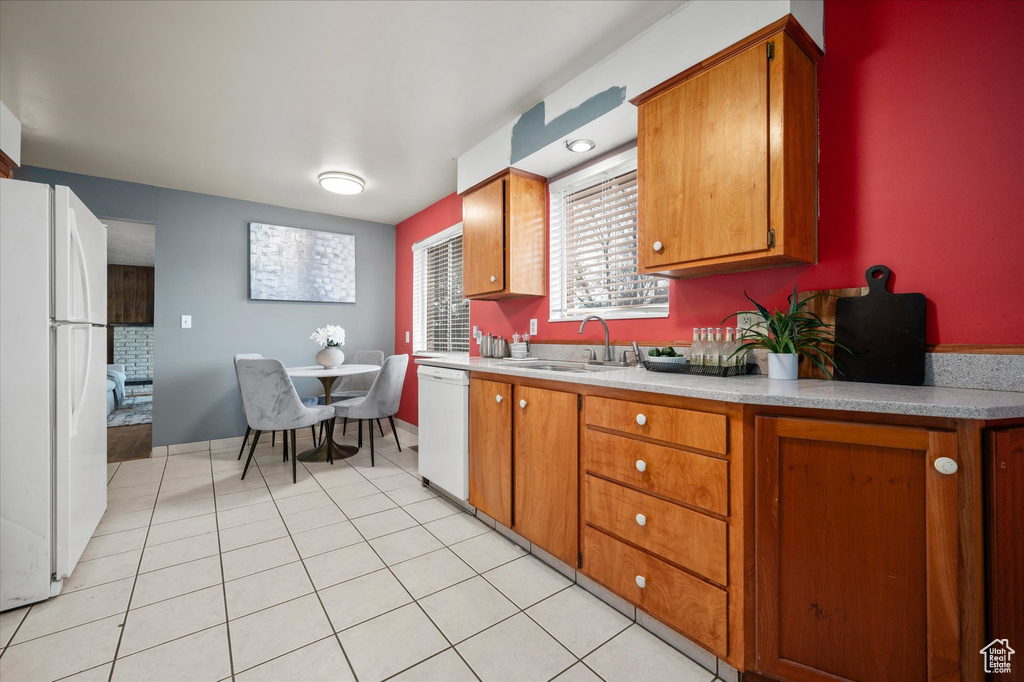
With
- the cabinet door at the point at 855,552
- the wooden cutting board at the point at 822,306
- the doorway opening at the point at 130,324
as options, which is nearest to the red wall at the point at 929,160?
the wooden cutting board at the point at 822,306

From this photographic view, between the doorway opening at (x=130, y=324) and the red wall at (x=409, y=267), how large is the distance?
10.8 ft

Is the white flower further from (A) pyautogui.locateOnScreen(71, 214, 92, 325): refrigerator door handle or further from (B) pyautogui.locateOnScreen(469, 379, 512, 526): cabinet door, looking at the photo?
(B) pyautogui.locateOnScreen(469, 379, 512, 526): cabinet door

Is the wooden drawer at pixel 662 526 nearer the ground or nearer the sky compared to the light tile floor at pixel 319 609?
nearer the sky

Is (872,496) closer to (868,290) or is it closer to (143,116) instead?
(868,290)

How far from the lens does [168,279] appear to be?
401 centimetres

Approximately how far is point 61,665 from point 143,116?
299 centimetres

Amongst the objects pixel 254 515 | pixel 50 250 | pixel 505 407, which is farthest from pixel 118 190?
pixel 505 407

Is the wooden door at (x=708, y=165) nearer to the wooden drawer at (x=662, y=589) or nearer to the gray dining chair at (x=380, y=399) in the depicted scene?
the wooden drawer at (x=662, y=589)

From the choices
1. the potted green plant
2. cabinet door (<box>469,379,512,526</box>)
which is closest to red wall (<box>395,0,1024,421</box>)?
the potted green plant

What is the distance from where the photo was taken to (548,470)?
6.38 feet

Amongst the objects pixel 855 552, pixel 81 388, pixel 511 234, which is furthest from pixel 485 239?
pixel 855 552

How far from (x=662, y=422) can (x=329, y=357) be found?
10.8 ft

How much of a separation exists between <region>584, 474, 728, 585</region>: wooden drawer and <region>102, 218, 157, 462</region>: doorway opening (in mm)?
6148

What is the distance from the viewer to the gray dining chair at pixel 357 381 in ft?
14.2
